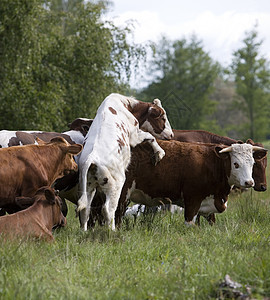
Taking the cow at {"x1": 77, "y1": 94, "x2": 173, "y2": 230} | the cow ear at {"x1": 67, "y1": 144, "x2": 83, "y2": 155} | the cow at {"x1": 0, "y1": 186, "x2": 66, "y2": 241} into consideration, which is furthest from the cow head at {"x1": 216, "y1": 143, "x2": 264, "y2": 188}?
the cow at {"x1": 0, "y1": 186, "x2": 66, "y2": 241}

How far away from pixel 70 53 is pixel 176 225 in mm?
15547

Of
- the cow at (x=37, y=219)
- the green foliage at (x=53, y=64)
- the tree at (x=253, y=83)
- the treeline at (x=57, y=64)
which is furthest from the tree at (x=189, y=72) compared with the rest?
the cow at (x=37, y=219)

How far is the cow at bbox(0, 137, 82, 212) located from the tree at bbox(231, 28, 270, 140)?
40.0 m

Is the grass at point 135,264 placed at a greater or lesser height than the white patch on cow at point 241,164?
lesser

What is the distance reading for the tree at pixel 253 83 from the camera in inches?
1833

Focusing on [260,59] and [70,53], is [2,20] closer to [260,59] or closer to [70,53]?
[70,53]

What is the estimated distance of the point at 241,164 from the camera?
8500mm

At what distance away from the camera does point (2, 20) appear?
18.8m

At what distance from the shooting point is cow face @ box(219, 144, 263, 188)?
845cm

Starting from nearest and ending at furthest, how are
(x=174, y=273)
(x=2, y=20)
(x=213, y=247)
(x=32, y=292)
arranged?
(x=32, y=292), (x=174, y=273), (x=213, y=247), (x=2, y=20)

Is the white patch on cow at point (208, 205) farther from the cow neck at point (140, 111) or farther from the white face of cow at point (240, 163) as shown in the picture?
the cow neck at point (140, 111)

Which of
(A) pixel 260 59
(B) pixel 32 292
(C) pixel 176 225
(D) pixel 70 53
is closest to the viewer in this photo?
(B) pixel 32 292

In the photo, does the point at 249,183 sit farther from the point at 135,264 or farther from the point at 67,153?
the point at 135,264

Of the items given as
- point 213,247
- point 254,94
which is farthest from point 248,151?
point 254,94
